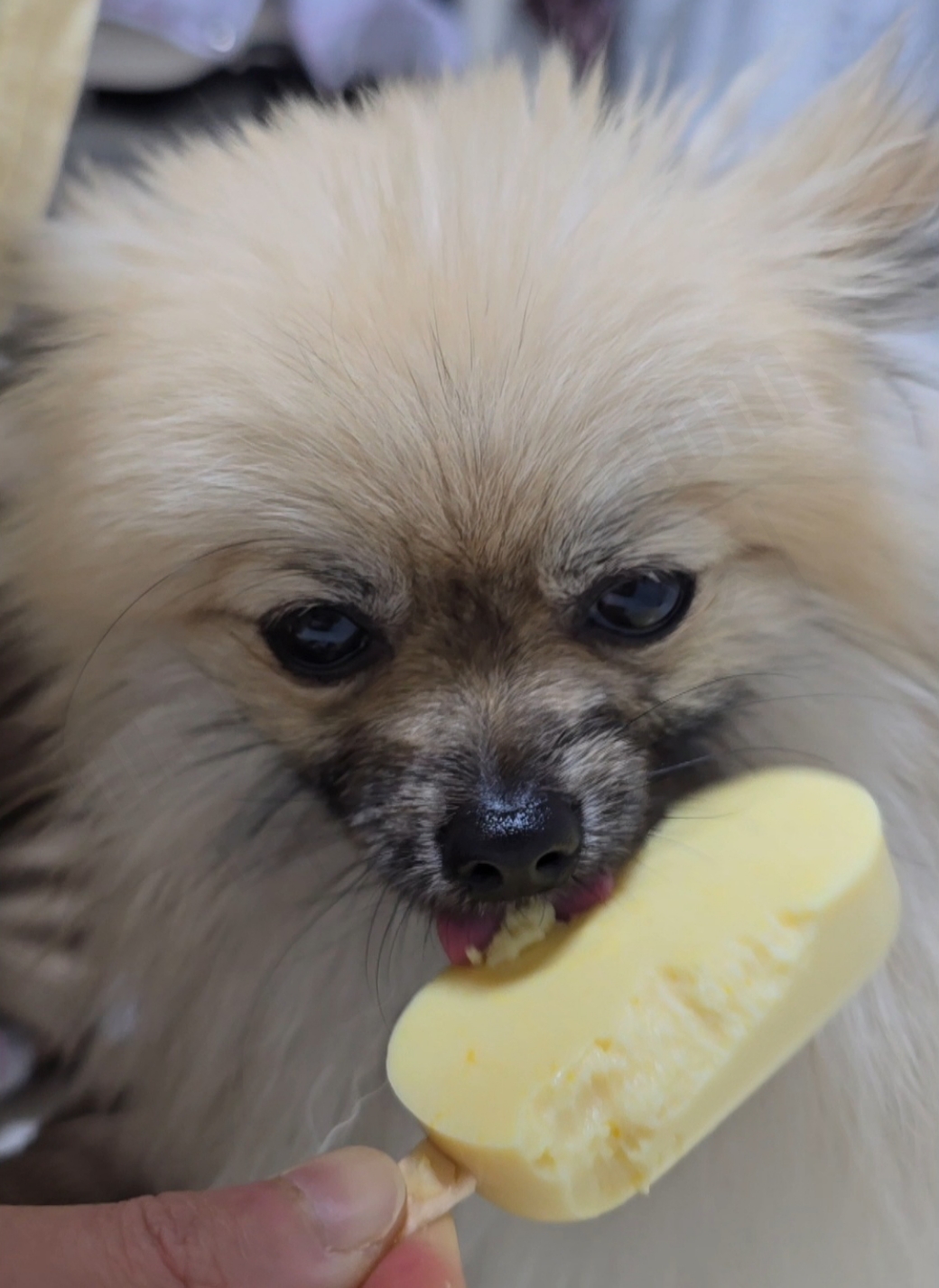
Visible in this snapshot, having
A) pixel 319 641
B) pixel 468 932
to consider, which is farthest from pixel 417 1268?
pixel 319 641

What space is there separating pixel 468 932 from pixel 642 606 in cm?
30

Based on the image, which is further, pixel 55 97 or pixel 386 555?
pixel 55 97

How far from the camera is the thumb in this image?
0.81m

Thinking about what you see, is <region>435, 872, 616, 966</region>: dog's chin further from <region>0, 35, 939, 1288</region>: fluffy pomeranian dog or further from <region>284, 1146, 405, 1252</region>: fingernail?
<region>284, 1146, 405, 1252</region>: fingernail

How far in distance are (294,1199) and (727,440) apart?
64 cm

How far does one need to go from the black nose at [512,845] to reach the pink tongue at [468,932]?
0.17ft

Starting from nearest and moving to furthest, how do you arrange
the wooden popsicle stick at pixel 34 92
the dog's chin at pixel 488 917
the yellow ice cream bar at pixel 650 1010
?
the yellow ice cream bar at pixel 650 1010
the dog's chin at pixel 488 917
the wooden popsicle stick at pixel 34 92

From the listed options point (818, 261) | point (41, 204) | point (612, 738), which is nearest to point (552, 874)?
point (612, 738)

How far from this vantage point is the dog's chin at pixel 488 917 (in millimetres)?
917

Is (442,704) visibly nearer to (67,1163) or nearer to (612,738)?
(612,738)

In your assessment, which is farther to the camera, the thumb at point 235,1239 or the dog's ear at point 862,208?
the dog's ear at point 862,208

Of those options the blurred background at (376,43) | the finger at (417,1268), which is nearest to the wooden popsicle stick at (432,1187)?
the finger at (417,1268)

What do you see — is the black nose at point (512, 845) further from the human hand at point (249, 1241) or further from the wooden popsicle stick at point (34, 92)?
the wooden popsicle stick at point (34, 92)

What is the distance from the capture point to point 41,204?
1069 mm
